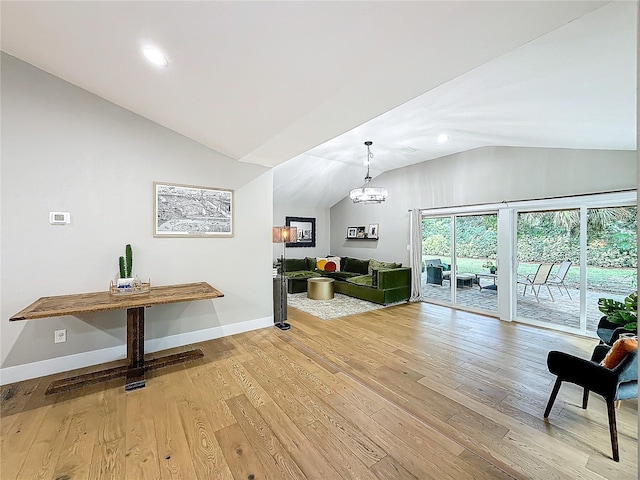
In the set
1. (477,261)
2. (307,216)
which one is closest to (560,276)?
(477,261)

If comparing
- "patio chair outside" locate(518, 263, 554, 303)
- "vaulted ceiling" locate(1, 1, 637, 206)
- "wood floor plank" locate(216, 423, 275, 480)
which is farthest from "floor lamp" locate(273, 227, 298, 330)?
"patio chair outside" locate(518, 263, 554, 303)

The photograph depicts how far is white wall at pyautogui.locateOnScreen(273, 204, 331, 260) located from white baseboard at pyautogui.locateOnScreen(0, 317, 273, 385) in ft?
12.8

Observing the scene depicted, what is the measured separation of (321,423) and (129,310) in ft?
6.91

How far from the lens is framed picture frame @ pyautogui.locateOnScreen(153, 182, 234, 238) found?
3293 millimetres

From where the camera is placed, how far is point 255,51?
73.0 inches

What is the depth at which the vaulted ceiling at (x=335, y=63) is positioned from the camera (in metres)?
1.46

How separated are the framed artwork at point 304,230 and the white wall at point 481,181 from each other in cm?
105

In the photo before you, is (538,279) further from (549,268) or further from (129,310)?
(129,310)

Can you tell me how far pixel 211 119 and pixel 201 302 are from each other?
2253 millimetres

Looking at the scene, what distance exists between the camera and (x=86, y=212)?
9.49 ft

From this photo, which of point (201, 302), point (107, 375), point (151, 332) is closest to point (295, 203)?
point (201, 302)

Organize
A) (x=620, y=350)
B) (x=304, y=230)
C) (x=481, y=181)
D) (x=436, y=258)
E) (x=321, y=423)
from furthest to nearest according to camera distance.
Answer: (x=304, y=230) → (x=436, y=258) → (x=481, y=181) → (x=321, y=423) → (x=620, y=350)

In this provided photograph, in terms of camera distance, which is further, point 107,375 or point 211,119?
point 211,119

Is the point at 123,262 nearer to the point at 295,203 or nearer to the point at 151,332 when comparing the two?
the point at 151,332
